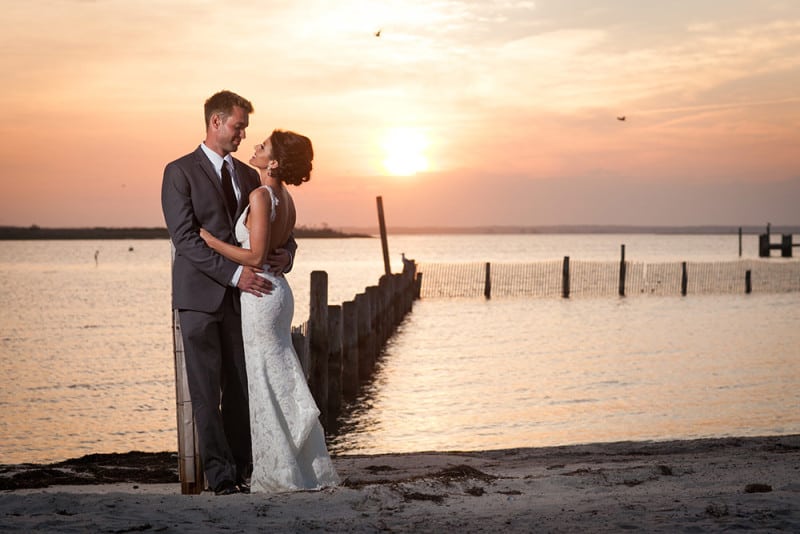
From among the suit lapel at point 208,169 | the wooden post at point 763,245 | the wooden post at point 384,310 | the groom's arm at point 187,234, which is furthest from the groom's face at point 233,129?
the wooden post at point 763,245

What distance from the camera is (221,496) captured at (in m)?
5.75

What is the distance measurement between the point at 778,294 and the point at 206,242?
1709 inches

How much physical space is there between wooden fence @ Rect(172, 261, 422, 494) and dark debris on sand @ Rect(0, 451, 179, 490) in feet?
4.49

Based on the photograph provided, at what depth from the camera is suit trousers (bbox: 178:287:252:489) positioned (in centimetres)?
597

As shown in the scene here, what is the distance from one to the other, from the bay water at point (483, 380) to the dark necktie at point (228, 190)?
6.50m

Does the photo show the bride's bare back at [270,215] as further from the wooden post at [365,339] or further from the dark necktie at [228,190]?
the wooden post at [365,339]

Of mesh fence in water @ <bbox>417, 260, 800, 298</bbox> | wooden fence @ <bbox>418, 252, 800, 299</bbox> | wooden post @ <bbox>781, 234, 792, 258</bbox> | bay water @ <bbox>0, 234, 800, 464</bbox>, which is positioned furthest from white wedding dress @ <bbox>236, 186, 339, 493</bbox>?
wooden post @ <bbox>781, 234, 792, 258</bbox>

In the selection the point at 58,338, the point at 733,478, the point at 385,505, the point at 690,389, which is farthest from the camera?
the point at 58,338


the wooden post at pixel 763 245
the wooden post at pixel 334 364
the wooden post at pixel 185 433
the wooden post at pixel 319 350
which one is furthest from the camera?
the wooden post at pixel 763 245

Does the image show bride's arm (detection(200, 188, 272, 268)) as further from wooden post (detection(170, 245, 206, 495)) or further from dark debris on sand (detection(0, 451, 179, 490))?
dark debris on sand (detection(0, 451, 179, 490))

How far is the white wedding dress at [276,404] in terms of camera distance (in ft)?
19.7

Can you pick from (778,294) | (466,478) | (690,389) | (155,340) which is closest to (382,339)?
(155,340)

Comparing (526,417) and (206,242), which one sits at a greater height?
(206,242)

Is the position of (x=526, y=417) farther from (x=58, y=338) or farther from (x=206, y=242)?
(x=58, y=338)
